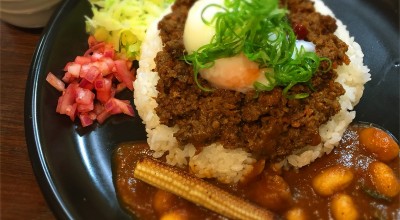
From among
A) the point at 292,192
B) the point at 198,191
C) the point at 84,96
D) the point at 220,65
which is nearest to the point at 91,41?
the point at 84,96

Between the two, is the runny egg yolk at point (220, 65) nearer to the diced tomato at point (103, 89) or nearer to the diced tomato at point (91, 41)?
the diced tomato at point (103, 89)

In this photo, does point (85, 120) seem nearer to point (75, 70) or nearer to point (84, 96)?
point (84, 96)

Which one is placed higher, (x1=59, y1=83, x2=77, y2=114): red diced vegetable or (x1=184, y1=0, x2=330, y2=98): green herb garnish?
(x1=184, y1=0, x2=330, y2=98): green herb garnish

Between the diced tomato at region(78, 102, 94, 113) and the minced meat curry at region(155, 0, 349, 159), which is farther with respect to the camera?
the diced tomato at region(78, 102, 94, 113)

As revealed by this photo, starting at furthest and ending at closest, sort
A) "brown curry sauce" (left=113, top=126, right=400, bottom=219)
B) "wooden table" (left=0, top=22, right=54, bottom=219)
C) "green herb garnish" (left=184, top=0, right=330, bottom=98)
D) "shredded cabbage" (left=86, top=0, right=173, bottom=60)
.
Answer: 1. "shredded cabbage" (left=86, top=0, right=173, bottom=60)
2. "wooden table" (left=0, top=22, right=54, bottom=219)
3. "brown curry sauce" (left=113, top=126, right=400, bottom=219)
4. "green herb garnish" (left=184, top=0, right=330, bottom=98)

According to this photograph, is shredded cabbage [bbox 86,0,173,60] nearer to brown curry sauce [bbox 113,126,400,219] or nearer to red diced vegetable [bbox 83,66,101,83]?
red diced vegetable [bbox 83,66,101,83]

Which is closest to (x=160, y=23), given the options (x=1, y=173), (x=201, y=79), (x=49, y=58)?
(x=201, y=79)

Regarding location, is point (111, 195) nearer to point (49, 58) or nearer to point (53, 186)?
point (53, 186)

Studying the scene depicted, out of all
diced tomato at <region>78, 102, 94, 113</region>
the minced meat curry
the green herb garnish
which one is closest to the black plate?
diced tomato at <region>78, 102, 94, 113</region>
